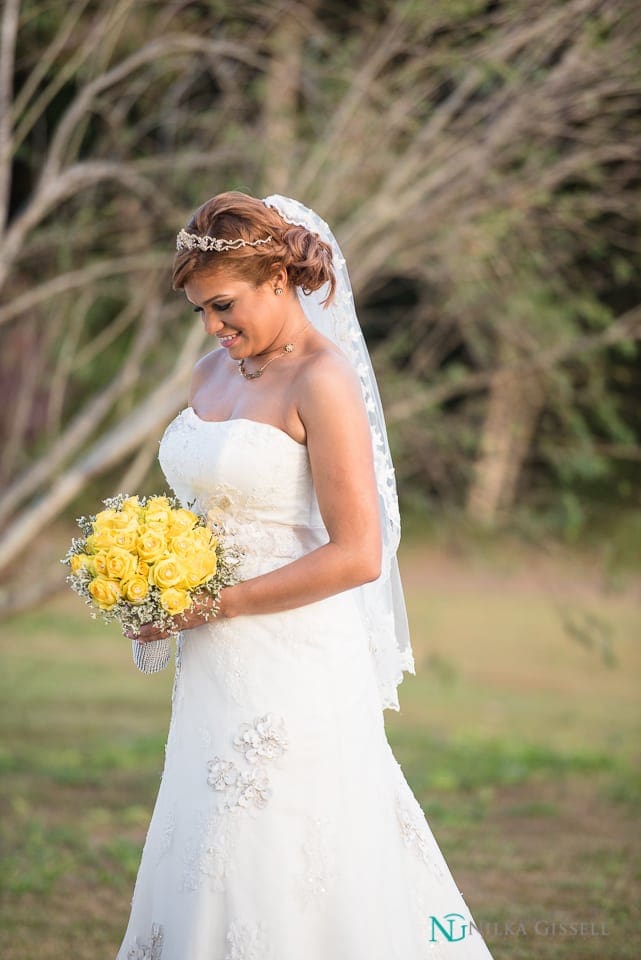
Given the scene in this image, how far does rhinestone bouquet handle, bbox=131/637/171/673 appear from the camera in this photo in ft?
10.7

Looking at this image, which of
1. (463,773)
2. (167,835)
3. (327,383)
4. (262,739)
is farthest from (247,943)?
(463,773)

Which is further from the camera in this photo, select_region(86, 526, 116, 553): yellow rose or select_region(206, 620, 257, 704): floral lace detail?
select_region(206, 620, 257, 704): floral lace detail

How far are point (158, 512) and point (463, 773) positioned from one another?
5.23 metres

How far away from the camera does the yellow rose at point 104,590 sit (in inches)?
116

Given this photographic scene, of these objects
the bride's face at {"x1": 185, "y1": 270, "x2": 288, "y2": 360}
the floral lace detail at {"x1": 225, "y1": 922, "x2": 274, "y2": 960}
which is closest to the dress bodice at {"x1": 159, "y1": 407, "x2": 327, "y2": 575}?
the bride's face at {"x1": 185, "y1": 270, "x2": 288, "y2": 360}

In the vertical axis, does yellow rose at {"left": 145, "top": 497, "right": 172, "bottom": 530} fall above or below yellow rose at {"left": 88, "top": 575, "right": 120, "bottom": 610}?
above

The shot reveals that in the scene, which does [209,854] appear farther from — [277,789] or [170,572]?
[170,572]

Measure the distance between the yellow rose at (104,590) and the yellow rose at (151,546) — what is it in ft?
0.31

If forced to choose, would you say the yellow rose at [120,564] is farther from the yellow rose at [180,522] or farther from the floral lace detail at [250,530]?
the floral lace detail at [250,530]

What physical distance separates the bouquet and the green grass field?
204 cm

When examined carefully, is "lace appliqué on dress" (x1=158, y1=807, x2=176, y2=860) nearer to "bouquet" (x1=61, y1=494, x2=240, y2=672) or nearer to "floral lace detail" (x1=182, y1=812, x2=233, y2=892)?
"floral lace detail" (x1=182, y1=812, x2=233, y2=892)

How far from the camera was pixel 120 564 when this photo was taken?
2920mm

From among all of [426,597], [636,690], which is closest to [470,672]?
[636,690]

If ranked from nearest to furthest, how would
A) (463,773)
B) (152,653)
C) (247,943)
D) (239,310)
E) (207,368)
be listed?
(247,943) < (239,310) < (152,653) < (207,368) < (463,773)
